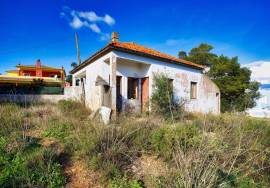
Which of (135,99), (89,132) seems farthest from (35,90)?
(89,132)

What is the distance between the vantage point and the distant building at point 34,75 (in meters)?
18.4

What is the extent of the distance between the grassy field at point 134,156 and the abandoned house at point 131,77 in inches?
173

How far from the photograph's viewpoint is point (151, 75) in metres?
11.3

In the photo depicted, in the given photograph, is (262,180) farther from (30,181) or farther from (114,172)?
(30,181)

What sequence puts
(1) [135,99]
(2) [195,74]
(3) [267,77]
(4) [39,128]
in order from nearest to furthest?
(4) [39,128] → (1) [135,99] → (2) [195,74] → (3) [267,77]

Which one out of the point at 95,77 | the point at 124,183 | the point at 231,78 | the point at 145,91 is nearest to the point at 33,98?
the point at 95,77

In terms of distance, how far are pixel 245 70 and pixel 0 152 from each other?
2032 centimetres

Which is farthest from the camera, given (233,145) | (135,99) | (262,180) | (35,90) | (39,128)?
(35,90)

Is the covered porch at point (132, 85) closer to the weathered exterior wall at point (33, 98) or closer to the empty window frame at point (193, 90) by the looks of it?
the empty window frame at point (193, 90)

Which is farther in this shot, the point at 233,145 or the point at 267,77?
the point at 267,77

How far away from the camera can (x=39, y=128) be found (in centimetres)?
598

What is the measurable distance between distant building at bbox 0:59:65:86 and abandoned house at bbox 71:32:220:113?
315 inches

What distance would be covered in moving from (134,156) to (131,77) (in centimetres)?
748

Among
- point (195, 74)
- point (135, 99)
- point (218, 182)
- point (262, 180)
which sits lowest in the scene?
point (262, 180)
